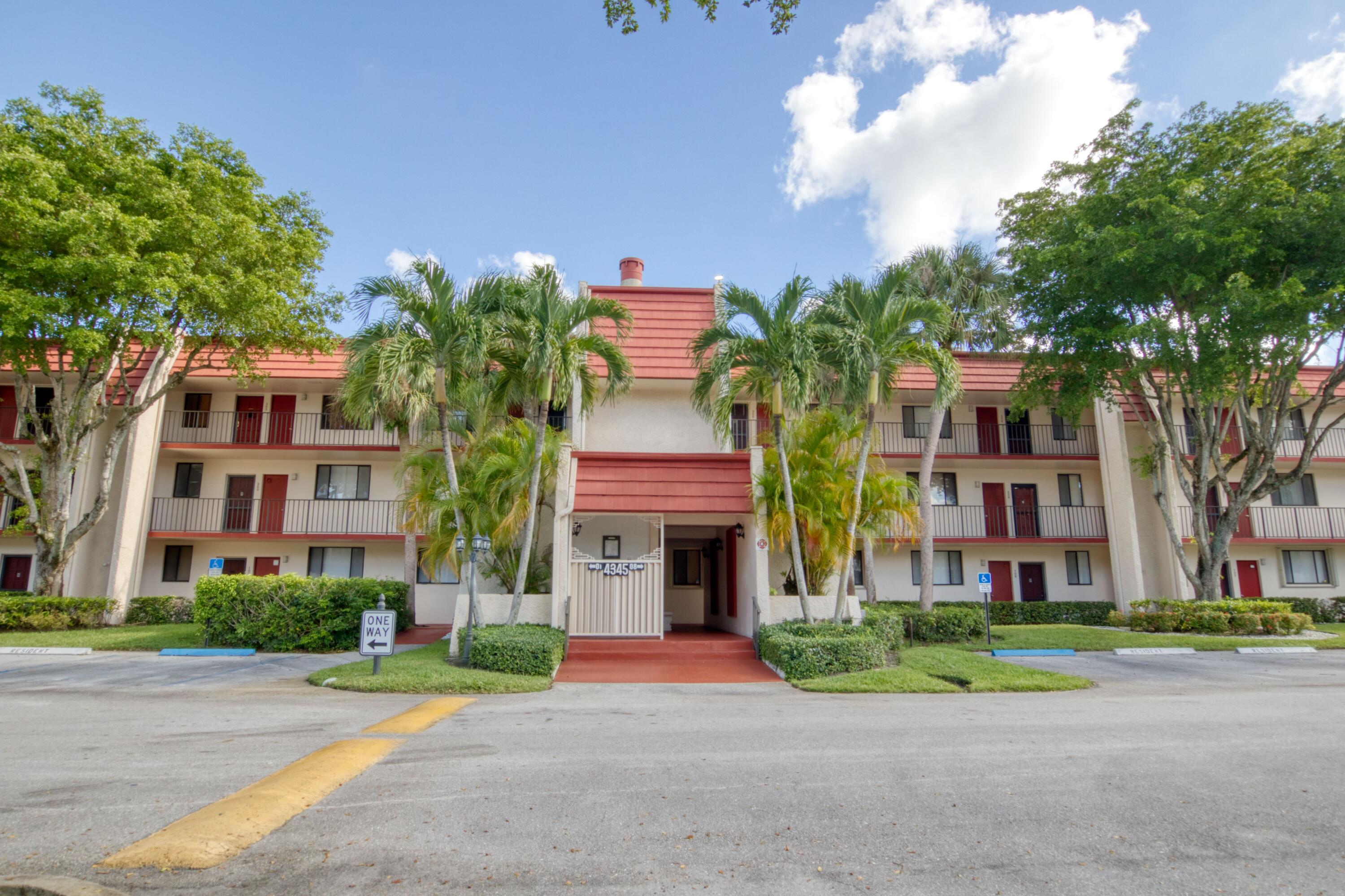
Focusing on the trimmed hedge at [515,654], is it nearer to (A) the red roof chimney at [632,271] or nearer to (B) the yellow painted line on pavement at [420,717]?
(B) the yellow painted line on pavement at [420,717]

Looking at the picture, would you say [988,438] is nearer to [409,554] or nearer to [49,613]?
[409,554]

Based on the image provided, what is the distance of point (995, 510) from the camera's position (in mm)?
24750

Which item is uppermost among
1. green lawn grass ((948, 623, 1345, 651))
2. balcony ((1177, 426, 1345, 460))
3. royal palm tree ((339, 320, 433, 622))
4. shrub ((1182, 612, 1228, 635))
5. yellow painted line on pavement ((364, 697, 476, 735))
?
balcony ((1177, 426, 1345, 460))

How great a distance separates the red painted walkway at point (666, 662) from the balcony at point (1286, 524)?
1792 centimetres

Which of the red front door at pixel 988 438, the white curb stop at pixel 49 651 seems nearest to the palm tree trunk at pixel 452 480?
the white curb stop at pixel 49 651

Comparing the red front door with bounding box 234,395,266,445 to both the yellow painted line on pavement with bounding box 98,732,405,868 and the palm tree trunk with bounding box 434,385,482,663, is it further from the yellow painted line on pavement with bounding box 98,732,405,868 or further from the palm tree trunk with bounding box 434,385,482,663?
the yellow painted line on pavement with bounding box 98,732,405,868

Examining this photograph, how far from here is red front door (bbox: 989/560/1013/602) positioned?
81.4 feet

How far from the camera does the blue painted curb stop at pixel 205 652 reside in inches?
613

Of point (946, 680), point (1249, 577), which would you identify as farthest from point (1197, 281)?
point (1249, 577)

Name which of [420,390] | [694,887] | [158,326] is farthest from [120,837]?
[158,326]

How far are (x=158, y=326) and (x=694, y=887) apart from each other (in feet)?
61.6

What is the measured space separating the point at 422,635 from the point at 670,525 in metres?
7.01

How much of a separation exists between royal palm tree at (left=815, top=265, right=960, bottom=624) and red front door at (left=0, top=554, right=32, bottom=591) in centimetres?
2439

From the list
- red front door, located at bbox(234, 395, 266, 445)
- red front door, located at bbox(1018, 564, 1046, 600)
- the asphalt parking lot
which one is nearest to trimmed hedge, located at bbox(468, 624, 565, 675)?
the asphalt parking lot
